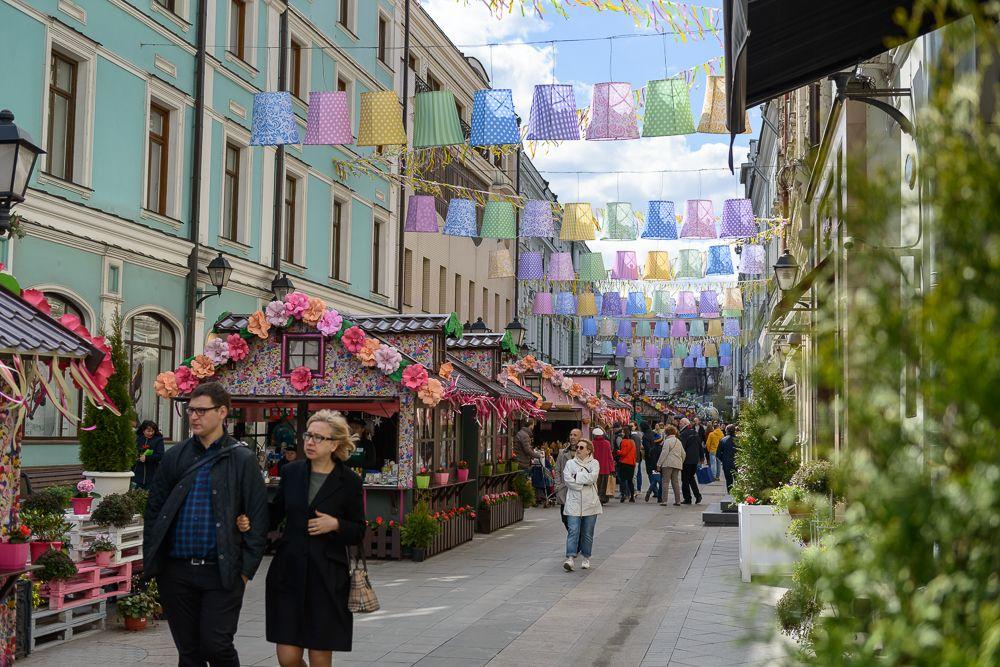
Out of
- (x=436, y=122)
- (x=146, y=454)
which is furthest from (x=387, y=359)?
(x=436, y=122)

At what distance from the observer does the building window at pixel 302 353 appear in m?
15.3

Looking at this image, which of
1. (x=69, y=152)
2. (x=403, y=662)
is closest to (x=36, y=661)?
(x=403, y=662)

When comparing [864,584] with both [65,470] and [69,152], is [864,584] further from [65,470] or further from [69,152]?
[69,152]

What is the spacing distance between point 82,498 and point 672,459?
1773 cm

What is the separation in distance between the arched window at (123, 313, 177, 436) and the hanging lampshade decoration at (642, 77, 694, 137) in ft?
31.0

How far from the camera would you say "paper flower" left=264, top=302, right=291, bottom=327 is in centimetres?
1519

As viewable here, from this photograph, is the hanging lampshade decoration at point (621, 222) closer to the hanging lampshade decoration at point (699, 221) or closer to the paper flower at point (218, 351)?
the hanging lampshade decoration at point (699, 221)

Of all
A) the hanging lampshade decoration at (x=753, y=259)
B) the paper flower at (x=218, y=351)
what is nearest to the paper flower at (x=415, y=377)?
the paper flower at (x=218, y=351)

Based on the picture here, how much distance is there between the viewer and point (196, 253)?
2195 cm

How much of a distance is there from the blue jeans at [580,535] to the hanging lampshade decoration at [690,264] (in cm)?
1840

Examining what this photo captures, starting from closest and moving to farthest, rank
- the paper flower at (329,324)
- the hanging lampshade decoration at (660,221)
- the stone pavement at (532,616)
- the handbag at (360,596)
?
the handbag at (360,596), the stone pavement at (532,616), the paper flower at (329,324), the hanging lampshade decoration at (660,221)

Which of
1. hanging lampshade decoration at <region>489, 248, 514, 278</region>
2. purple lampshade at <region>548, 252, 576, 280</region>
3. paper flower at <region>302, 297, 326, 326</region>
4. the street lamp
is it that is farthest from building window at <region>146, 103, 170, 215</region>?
hanging lampshade decoration at <region>489, 248, 514, 278</region>

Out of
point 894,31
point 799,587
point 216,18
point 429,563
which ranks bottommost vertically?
point 429,563

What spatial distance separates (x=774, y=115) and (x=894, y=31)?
1769 inches
